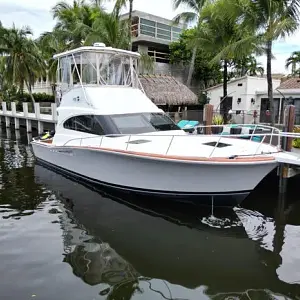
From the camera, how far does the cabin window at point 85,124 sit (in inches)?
348

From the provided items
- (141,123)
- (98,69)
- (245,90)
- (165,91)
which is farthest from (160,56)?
(141,123)

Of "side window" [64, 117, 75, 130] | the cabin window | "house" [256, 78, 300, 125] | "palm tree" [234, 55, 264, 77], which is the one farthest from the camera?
"palm tree" [234, 55, 264, 77]

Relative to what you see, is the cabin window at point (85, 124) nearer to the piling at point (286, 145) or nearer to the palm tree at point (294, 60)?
the piling at point (286, 145)

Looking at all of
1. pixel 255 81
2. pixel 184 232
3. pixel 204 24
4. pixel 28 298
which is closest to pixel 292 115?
pixel 184 232

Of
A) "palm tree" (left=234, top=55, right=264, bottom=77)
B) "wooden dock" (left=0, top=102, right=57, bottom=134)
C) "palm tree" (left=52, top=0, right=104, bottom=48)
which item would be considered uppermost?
"palm tree" (left=52, top=0, right=104, bottom=48)

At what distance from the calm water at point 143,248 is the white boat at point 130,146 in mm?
644

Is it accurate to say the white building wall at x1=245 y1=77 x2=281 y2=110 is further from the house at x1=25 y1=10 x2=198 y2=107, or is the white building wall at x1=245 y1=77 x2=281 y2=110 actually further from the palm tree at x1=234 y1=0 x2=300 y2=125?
the palm tree at x1=234 y1=0 x2=300 y2=125

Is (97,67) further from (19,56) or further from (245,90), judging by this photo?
(19,56)

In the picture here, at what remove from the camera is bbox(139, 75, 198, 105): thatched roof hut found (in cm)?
2302

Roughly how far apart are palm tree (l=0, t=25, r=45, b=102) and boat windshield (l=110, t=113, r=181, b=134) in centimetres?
1972

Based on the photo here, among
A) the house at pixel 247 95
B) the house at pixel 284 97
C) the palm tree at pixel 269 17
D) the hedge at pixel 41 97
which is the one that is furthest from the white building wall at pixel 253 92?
the hedge at pixel 41 97

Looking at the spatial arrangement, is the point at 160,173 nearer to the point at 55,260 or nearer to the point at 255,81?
the point at 55,260

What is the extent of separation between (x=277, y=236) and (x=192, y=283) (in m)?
2.52

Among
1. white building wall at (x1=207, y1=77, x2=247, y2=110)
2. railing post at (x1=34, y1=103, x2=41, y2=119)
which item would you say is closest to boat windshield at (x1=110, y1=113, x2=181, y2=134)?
white building wall at (x1=207, y1=77, x2=247, y2=110)
